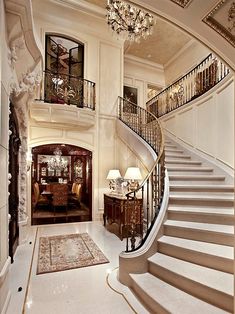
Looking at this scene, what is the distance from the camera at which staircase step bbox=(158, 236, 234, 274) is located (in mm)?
2467

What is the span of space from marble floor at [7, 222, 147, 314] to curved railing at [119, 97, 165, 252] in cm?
57

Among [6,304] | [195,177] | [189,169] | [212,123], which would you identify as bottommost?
[6,304]

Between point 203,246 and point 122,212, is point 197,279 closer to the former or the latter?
point 203,246

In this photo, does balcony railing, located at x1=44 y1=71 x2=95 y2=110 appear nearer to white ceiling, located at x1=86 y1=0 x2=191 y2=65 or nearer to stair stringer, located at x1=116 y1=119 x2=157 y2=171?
→ stair stringer, located at x1=116 y1=119 x2=157 y2=171

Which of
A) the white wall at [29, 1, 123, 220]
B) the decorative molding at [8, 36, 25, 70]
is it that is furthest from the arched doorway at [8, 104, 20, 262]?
the white wall at [29, 1, 123, 220]

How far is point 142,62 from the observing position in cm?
981

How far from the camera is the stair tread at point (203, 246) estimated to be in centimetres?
254

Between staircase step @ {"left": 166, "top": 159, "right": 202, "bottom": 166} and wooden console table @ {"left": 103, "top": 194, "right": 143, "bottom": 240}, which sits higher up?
staircase step @ {"left": 166, "top": 159, "right": 202, "bottom": 166}

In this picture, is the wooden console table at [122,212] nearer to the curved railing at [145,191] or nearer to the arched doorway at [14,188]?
the curved railing at [145,191]

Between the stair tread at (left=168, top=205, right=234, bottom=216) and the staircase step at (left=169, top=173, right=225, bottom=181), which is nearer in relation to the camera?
the stair tread at (left=168, top=205, right=234, bottom=216)

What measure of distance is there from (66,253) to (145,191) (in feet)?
7.95

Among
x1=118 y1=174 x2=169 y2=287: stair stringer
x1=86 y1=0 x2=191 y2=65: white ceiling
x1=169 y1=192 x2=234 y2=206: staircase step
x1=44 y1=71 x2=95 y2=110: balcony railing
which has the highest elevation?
x1=86 y1=0 x2=191 y2=65: white ceiling

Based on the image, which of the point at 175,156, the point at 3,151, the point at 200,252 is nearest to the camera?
the point at 3,151

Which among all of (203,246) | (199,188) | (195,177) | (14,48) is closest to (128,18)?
(14,48)
